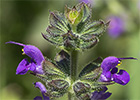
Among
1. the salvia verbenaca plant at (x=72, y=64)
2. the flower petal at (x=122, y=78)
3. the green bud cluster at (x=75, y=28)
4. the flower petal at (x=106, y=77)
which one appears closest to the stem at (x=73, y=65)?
the salvia verbenaca plant at (x=72, y=64)

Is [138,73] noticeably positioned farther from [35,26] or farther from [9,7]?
[9,7]

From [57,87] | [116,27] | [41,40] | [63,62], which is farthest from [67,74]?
[116,27]

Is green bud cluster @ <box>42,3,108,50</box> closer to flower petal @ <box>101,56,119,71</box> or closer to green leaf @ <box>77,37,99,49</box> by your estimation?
green leaf @ <box>77,37,99,49</box>

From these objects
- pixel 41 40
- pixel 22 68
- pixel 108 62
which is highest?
pixel 41 40

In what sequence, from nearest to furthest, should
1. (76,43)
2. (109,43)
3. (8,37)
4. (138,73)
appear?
(76,43)
(138,73)
(8,37)
(109,43)

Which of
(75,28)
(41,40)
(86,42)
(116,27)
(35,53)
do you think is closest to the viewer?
(86,42)

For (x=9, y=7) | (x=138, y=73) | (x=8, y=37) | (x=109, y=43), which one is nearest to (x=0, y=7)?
(x=9, y=7)

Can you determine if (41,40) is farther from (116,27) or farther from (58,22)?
(58,22)
